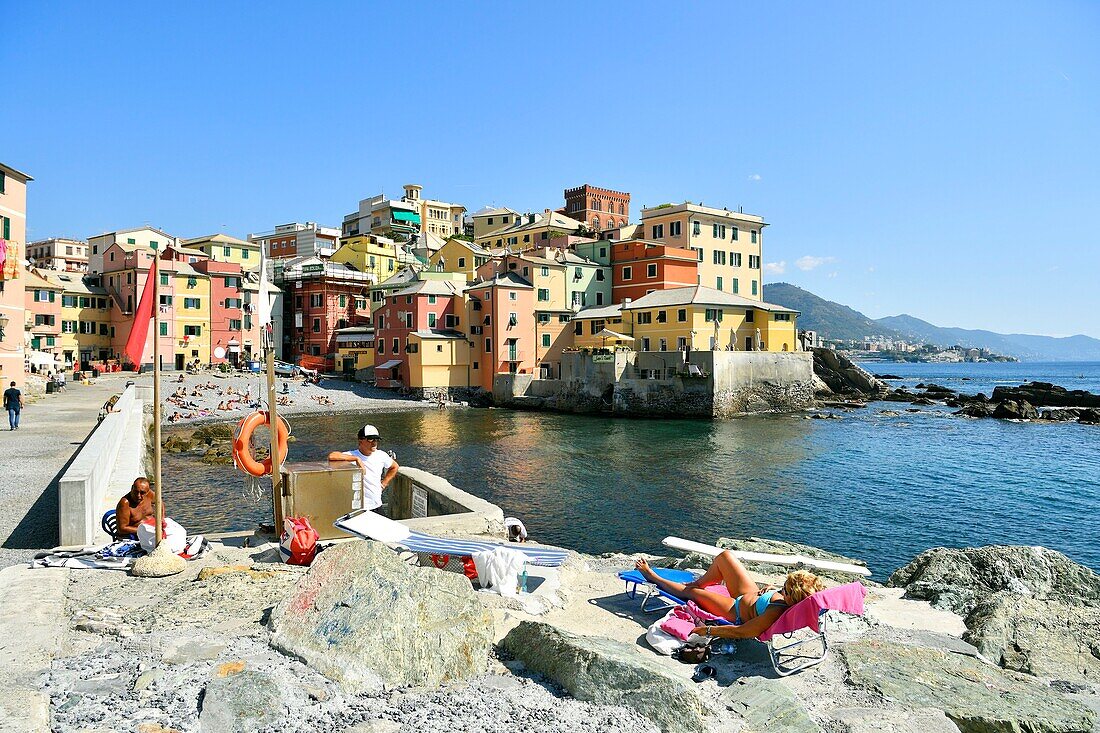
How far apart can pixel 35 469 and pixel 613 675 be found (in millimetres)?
15781

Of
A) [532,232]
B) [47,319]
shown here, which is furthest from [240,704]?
[532,232]

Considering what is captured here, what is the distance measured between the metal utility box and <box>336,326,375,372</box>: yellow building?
62418mm

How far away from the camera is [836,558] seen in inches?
541

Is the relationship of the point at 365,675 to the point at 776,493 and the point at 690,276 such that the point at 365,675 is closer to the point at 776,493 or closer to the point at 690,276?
the point at 776,493

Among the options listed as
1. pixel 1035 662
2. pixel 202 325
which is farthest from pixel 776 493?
pixel 202 325

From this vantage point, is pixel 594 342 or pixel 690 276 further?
pixel 690 276

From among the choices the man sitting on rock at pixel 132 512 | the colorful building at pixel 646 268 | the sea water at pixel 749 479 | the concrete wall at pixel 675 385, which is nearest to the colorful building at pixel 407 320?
the concrete wall at pixel 675 385

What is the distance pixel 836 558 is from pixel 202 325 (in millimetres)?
67806

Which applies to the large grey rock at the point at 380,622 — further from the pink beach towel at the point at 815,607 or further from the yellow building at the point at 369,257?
the yellow building at the point at 369,257

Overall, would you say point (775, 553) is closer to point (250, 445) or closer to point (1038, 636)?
point (1038, 636)

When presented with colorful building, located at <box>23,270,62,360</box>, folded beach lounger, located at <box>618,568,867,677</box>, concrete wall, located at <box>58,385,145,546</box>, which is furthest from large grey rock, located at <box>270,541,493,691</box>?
colorful building, located at <box>23,270,62,360</box>

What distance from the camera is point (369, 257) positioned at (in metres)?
86.3

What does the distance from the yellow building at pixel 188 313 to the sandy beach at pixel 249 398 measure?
757 centimetres

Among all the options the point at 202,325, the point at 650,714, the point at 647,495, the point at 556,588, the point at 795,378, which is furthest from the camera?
the point at 202,325
